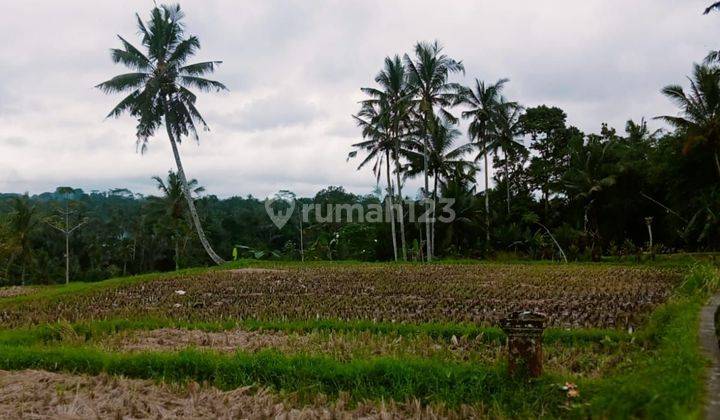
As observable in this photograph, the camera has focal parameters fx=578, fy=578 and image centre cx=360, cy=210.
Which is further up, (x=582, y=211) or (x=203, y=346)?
(x=582, y=211)

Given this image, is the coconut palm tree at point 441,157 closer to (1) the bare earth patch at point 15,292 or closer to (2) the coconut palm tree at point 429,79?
(2) the coconut palm tree at point 429,79

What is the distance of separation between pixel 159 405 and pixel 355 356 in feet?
7.38

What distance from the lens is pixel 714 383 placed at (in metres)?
4.38

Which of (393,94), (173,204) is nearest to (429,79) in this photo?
(393,94)

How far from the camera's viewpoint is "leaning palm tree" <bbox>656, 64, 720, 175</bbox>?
20.0 meters

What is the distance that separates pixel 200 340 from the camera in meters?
7.99

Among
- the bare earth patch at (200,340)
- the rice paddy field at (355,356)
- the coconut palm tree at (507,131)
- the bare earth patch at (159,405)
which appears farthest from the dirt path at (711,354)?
the coconut palm tree at (507,131)

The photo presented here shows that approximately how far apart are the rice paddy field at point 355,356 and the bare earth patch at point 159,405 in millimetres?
18

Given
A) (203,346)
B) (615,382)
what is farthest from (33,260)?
(615,382)

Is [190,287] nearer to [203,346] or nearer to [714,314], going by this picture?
[203,346]

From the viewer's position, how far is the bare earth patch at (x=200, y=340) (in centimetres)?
752

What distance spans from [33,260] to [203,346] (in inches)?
1032

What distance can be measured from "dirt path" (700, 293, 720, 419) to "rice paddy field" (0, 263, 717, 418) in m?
0.10

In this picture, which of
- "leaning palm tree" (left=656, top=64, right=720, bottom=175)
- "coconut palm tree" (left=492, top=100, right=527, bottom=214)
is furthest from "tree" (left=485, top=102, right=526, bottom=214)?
"leaning palm tree" (left=656, top=64, right=720, bottom=175)
